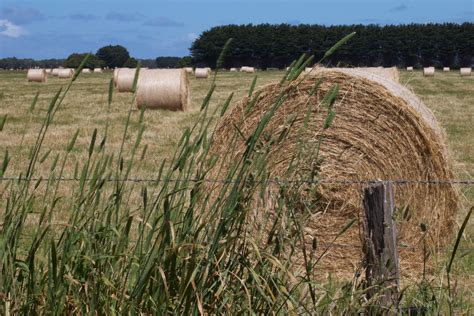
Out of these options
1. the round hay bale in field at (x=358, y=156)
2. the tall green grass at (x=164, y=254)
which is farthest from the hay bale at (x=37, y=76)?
the tall green grass at (x=164, y=254)

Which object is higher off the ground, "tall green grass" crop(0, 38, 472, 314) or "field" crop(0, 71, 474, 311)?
"tall green grass" crop(0, 38, 472, 314)

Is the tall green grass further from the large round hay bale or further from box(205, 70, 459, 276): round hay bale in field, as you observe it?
the large round hay bale

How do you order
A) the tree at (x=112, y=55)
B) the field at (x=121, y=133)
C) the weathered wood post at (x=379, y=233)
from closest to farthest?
the weathered wood post at (x=379, y=233) < the field at (x=121, y=133) < the tree at (x=112, y=55)

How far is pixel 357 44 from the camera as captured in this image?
88938 millimetres

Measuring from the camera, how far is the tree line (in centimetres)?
8994

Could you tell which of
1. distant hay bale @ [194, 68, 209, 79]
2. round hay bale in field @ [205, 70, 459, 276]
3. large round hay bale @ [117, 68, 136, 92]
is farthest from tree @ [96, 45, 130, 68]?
round hay bale in field @ [205, 70, 459, 276]

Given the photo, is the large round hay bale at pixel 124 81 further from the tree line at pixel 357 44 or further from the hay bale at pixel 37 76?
the tree line at pixel 357 44

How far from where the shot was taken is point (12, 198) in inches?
130

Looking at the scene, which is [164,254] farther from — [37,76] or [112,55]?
[112,55]

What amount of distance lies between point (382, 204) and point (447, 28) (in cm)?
9118

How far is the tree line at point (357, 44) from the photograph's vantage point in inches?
3541

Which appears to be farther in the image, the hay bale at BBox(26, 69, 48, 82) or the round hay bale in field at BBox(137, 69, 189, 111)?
the hay bale at BBox(26, 69, 48, 82)

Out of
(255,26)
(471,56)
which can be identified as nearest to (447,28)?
(471,56)

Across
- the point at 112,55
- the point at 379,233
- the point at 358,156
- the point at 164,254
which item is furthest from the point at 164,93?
the point at 112,55
